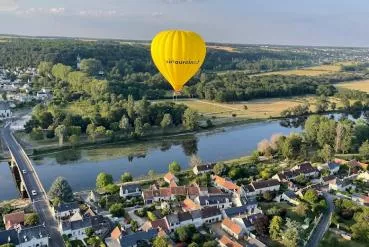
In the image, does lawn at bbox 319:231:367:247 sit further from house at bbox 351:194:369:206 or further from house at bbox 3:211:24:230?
house at bbox 3:211:24:230

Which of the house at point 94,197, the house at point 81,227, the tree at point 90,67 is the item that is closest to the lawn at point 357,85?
the tree at point 90,67

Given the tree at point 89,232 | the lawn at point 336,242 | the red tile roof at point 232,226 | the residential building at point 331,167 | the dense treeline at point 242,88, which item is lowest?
the lawn at point 336,242

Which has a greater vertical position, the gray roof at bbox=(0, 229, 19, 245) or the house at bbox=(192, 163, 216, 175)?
the house at bbox=(192, 163, 216, 175)

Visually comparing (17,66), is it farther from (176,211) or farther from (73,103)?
(176,211)

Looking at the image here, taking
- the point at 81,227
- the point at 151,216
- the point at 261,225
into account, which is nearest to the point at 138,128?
the point at 151,216

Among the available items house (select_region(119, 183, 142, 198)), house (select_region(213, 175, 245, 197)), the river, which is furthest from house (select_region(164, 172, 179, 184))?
the river

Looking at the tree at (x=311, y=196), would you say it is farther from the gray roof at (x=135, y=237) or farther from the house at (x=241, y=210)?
the gray roof at (x=135, y=237)

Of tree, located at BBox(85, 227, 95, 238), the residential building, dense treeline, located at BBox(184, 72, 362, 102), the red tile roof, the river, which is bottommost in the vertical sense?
the river
